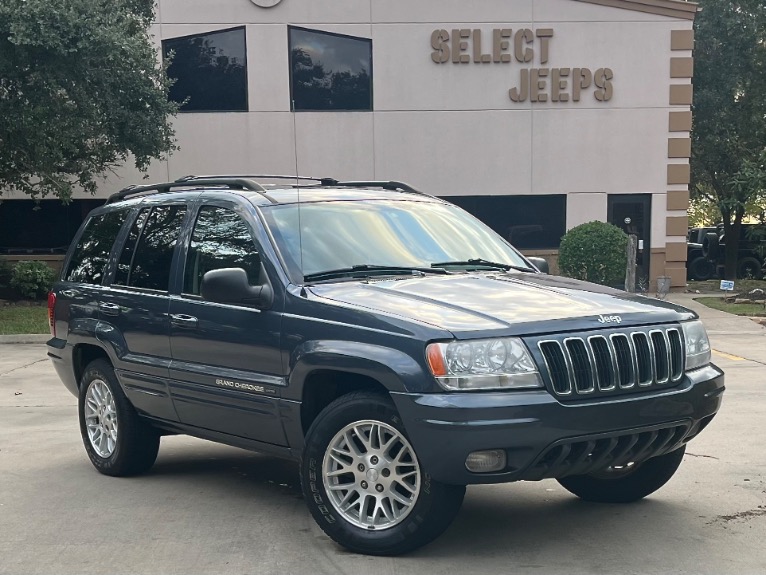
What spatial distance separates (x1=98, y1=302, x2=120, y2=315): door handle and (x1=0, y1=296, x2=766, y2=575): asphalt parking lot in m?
1.15

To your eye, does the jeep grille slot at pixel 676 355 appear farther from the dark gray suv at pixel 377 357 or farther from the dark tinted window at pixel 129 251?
the dark tinted window at pixel 129 251

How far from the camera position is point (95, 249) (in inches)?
294

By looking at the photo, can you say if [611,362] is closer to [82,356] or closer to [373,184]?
[373,184]

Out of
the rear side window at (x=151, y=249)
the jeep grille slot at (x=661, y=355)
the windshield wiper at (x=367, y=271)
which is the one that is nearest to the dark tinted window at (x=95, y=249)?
the rear side window at (x=151, y=249)

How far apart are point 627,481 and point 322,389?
6.36 ft

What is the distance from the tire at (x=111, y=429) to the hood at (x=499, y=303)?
7.05ft

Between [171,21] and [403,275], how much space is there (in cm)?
1977

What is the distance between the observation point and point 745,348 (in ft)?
48.9

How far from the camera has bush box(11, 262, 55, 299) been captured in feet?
72.3

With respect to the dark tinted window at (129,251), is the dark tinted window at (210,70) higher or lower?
higher

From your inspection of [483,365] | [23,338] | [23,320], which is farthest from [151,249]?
[23,320]

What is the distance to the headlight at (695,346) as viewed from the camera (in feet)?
17.3

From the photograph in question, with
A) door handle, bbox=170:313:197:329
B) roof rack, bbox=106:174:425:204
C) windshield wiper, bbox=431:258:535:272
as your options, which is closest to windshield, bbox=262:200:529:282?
windshield wiper, bbox=431:258:535:272

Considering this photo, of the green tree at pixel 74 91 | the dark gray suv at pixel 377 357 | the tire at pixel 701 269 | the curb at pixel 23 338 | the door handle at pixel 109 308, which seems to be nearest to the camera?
the dark gray suv at pixel 377 357
